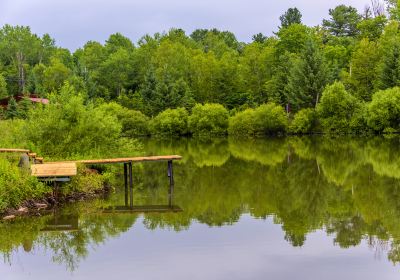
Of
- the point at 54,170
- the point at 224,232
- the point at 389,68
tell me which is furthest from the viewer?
the point at 389,68

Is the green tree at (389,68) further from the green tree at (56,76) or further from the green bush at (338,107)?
the green tree at (56,76)

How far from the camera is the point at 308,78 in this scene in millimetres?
64188

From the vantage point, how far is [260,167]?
3112 centimetres

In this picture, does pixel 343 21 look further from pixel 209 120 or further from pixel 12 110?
pixel 12 110

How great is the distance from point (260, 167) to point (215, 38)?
79.0 metres

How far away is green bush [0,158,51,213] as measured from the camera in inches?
696

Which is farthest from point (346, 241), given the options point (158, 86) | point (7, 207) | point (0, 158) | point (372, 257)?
point (158, 86)

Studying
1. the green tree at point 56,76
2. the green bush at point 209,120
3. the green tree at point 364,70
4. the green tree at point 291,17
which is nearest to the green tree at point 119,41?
the green tree at point 56,76

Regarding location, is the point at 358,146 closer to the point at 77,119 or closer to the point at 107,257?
the point at 77,119

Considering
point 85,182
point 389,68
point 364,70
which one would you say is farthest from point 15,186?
point 364,70

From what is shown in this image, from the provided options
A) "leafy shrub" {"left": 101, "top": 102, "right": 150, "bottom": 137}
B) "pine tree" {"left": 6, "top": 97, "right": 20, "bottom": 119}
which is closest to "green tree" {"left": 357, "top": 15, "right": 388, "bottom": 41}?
"leafy shrub" {"left": 101, "top": 102, "right": 150, "bottom": 137}

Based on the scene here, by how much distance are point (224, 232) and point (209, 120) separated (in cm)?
4960

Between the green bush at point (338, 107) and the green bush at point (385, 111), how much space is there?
2498 mm

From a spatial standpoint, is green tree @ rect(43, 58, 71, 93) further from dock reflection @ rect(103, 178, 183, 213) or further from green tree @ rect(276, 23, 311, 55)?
dock reflection @ rect(103, 178, 183, 213)
